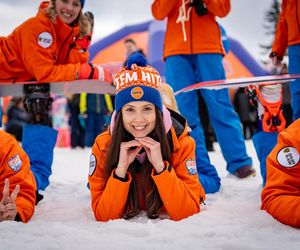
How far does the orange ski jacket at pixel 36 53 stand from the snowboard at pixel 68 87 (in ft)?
0.37

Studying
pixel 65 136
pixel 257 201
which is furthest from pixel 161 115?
pixel 65 136

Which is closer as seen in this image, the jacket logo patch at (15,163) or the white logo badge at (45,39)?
the jacket logo patch at (15,163)

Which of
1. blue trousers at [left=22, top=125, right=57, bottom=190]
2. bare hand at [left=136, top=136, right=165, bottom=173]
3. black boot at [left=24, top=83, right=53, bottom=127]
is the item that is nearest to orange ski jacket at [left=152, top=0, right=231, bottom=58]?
black boot at [left=24, top=83, right=53, bottom=127]

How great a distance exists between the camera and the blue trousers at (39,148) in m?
2.68

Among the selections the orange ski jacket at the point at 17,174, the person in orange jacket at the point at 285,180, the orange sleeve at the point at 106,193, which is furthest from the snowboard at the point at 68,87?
the person in orange jacket at the point at 285,180

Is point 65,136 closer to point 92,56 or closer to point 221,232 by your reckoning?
point 92,56

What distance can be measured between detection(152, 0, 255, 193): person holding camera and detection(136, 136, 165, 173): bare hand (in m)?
1.13

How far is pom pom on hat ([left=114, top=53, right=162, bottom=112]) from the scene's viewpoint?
1.98 metres

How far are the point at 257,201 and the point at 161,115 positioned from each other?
2.71 feet

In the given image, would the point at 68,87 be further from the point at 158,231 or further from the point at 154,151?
the point at 158,231

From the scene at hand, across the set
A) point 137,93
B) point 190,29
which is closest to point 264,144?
point 137,93

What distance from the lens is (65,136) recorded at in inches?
366

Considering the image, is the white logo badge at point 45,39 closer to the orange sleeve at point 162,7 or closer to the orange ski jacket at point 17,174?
the orange sleeve at point 162,7

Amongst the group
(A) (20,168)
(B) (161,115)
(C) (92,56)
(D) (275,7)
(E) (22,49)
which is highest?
(D) (275,7)
